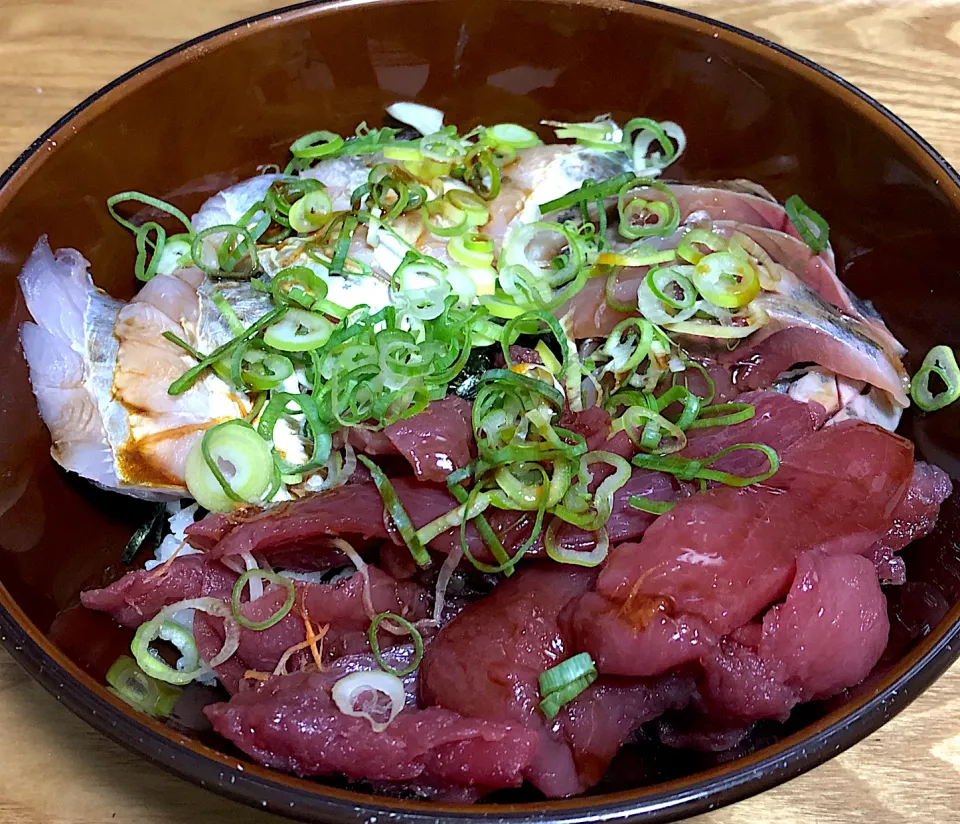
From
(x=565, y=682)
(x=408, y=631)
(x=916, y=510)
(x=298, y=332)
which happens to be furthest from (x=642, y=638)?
(x=298, y=332)

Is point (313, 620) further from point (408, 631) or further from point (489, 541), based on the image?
point (489, 541)

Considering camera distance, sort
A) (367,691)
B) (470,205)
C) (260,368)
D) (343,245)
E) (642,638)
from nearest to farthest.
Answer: (642,638) → (367,691) → (260,368) → (343,245) → (470,205)

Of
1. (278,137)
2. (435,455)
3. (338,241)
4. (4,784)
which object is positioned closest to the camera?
(435,455)

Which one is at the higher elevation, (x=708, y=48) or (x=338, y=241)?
(x=708, y=48)

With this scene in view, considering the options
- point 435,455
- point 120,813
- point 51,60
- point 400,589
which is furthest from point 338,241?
point 51,60

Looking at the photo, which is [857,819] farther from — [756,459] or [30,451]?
[30,451]

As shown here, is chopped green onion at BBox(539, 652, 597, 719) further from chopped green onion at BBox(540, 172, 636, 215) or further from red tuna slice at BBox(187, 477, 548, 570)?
chopped green onion at BBox(540, 172, 636, 215)

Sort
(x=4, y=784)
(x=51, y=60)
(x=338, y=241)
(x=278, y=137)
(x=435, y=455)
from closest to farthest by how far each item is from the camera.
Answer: (x=435, y=455) → (x=4, y=784) → (x=338, y=241) → (x=278, y=137) → (x=51, y=60)
